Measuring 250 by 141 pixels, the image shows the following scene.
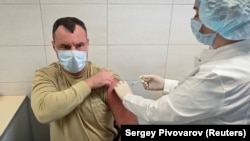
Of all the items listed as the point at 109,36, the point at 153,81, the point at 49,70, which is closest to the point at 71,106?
the point at 49,70

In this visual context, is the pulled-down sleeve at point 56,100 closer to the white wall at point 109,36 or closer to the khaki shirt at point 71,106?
the khaki shirt at point 71,106

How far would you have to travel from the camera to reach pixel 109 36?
1.72 meters

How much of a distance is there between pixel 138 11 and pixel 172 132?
3.10ft

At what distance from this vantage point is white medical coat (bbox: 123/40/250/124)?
90cm

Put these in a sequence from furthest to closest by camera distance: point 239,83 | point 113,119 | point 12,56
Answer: point 12,56
point 113,119
point 239,83

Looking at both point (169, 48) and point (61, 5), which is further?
point (169, 48)

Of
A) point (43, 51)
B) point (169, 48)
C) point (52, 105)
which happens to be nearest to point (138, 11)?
point (169, 48)

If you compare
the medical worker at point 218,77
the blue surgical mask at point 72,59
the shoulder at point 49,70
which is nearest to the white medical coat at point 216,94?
the medical worker at point 218,77

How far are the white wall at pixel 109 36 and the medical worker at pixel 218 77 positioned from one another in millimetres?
677

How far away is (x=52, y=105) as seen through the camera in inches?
47.8

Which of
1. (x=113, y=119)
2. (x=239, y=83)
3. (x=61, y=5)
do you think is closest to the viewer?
(x=239, y=83)

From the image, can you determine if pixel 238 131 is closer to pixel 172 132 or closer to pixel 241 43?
pixel 172 132

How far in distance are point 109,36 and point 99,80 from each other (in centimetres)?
53

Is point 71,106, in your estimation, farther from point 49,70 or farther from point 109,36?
point 109,36
